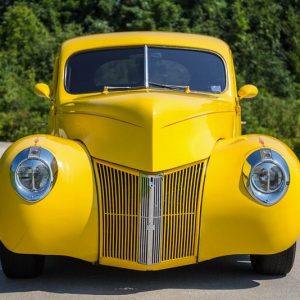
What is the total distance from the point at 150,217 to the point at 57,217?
610mm

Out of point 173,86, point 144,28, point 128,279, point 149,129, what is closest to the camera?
point 149,129

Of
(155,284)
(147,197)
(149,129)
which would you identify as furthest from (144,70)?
(155,284)

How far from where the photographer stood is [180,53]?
23.8 ft

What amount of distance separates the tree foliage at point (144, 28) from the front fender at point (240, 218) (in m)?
14.3

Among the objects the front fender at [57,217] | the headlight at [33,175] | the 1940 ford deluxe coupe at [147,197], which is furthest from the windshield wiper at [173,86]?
the headlight at [33,175]

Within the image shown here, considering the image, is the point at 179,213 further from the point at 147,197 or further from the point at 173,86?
the point at 173,86

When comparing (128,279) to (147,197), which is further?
(128,279)

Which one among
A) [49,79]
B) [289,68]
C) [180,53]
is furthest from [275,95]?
[180,53]

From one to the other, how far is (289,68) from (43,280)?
1751cm

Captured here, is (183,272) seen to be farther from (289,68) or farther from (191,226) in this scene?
(289,68)

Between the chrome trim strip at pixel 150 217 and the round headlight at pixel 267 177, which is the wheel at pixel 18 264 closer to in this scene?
the chrome trim strip at pixel 150 217

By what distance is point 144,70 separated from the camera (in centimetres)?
689

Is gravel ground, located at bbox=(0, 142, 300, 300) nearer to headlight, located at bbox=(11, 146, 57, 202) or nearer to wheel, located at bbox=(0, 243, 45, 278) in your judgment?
wheel, located at bbox=(0, 243, 45, 278)

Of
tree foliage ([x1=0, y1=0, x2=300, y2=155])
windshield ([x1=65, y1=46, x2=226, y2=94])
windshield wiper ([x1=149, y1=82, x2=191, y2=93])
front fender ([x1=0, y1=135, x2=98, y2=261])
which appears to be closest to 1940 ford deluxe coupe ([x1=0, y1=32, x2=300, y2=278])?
front fender ([x1=0, y1=135, x2=98, y2=261])
